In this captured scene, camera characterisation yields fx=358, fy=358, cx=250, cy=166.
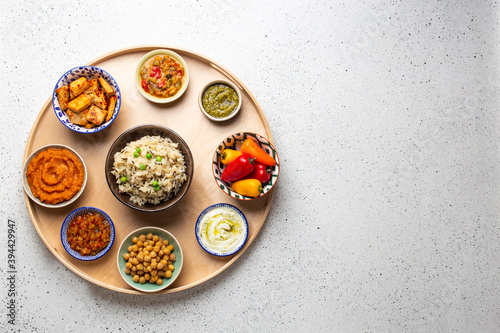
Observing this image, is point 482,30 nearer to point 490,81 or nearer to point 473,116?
point 490,81

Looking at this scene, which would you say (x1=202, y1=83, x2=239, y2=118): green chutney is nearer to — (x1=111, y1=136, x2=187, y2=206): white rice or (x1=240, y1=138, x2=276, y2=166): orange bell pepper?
(x1=240, y1=138, x2=276, y2=166): orange bell pepper

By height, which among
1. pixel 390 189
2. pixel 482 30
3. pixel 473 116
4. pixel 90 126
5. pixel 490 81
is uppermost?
pixel 482 30

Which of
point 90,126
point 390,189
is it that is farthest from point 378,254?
point 90,126

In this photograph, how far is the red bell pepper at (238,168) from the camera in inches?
137

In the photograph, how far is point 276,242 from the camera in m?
4.05

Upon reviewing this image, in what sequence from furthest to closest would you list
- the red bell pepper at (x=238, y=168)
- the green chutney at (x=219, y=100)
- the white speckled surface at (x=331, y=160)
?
the white speckled surface at (x=331, y=160) → the green chutney at (x=219, y=100) → the red bell pepper at (x=238, y=168)

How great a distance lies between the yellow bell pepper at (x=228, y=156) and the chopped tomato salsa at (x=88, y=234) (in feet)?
4.37

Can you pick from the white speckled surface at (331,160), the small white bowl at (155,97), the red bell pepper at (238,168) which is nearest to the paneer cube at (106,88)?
the small white bowl at (155,97)

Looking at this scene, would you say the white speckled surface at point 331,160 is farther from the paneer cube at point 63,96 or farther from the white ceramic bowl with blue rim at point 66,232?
the paneer cube at point 63,96

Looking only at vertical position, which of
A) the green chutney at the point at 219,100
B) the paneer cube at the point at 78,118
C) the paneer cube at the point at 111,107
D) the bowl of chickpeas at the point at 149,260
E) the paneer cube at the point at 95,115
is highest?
the green chutney at the point at 219,100

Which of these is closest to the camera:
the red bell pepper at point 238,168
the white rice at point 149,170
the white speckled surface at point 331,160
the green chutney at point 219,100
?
the white rice at point 149,170

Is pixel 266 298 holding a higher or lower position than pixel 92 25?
lower

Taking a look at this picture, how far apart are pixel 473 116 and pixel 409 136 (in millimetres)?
834

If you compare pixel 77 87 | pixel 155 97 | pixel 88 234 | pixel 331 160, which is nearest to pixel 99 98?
pixel 77 87
